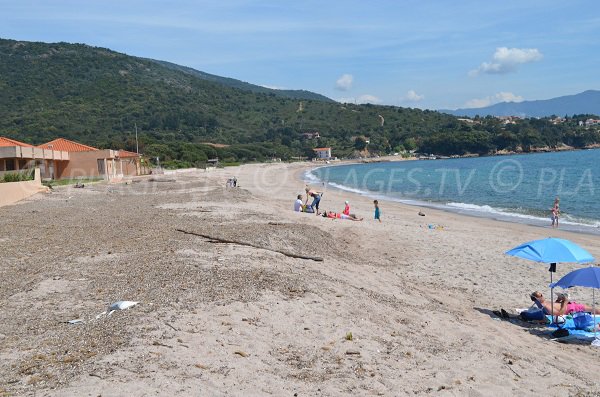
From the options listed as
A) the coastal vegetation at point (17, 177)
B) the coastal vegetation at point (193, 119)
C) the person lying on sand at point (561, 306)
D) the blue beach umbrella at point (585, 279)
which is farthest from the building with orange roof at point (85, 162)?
the blue beach umbrella at point (585, 279)

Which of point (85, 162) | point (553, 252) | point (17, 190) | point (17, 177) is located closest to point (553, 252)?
point (553, 252)

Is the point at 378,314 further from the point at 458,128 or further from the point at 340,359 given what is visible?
the point at 458,128

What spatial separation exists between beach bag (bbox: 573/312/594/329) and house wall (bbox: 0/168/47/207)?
20.6 m

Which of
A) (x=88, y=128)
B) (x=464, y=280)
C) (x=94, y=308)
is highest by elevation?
(x=88, y=128)

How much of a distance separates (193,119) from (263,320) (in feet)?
424

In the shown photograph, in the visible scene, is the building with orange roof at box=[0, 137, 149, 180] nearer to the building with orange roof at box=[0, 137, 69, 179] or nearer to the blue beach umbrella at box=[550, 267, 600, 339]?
the building with orange roof at box=[0, 137, 69, 179]

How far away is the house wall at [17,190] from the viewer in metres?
22.5

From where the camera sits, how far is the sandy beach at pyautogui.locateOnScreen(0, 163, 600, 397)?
17.4ft

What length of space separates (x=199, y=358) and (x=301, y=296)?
272 centimetres

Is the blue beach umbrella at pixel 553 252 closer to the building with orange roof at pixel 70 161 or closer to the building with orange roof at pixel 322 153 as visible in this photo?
the building with orange roof at pixel 70 161

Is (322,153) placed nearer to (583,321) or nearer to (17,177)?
(17,177)

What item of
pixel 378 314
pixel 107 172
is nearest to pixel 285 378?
pixel 378 314

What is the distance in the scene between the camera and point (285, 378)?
212 inches

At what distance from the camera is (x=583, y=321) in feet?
28.1
